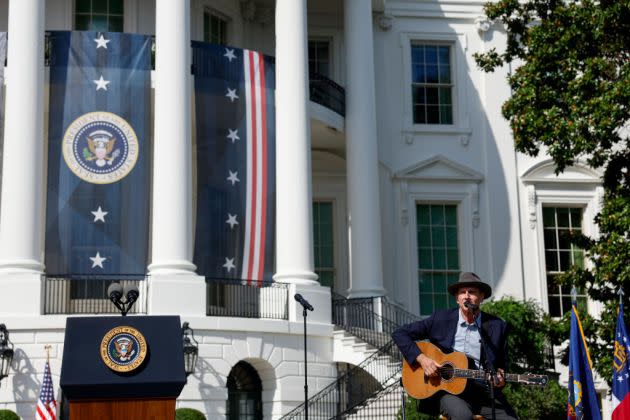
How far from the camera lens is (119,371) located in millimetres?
11000

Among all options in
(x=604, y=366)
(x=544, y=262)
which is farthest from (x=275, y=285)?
(x=544, y=262)

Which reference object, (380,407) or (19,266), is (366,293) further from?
(19,266)

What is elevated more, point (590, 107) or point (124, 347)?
point (590, 107)

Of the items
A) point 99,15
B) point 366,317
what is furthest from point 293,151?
point 99,15

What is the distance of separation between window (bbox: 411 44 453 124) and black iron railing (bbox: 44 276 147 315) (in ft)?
36.5

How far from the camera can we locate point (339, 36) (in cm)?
3084

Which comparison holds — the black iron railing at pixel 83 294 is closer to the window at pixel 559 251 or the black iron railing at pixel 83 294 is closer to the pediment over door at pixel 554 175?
the window at pixel 559 251

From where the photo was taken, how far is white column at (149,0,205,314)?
2227cm

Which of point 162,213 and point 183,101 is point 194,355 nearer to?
point 162,213

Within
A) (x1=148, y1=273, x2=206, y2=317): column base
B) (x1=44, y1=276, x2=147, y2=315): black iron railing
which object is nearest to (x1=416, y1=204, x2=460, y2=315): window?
(x1=148, y1=273, x2=206, y2=317): column base

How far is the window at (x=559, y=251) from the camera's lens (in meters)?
30.2

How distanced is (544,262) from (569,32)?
11.1 metres

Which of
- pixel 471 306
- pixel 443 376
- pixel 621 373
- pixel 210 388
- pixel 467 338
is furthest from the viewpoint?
pixel 210 388

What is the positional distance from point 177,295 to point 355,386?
4.45 metres
